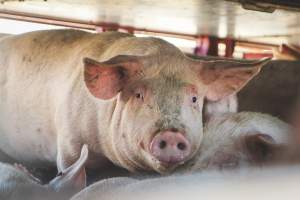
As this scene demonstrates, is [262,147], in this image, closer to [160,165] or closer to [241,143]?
[241,143]

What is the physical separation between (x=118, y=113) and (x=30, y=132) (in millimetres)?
650

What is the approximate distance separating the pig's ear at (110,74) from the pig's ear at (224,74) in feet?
0.90

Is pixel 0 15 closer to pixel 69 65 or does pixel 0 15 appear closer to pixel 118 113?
pixel 69 65

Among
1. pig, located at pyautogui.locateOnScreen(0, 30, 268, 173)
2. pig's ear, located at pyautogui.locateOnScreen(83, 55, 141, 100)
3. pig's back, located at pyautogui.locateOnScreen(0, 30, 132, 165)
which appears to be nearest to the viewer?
pig, located at pyautogui.locateOnScreen(0, 30, 268, 173)

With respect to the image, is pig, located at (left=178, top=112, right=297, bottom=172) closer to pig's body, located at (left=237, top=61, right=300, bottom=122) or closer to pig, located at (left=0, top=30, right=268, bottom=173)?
pig, located at (left=0, top=30, right=268, bottom=173)

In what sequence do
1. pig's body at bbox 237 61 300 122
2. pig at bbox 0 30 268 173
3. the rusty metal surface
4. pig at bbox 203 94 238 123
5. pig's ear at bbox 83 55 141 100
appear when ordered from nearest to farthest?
pig at bbox 0 30 268 173, pig's ear at bbox 83 55 141 100, pig at bbox 203 94 238 123, pig's body at bbox 237 61 300 122, the rusty metal surface

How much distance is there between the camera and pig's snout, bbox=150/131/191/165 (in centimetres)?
211

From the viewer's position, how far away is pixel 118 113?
252 cm

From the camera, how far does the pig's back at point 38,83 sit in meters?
2.87

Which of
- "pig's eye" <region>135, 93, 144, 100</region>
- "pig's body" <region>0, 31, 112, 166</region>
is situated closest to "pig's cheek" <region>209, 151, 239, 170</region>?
"pig's eye" <region>135, 93, 144, 100</region>

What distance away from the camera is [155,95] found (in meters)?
2.31

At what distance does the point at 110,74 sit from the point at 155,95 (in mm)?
247

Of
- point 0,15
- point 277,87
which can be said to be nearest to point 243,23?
point 277,87

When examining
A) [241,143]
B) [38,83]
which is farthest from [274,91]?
[38,83]
